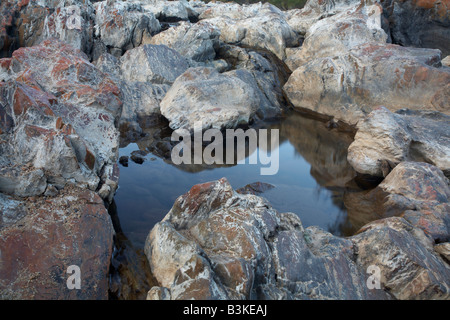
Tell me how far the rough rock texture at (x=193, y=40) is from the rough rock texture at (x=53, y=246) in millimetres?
9699

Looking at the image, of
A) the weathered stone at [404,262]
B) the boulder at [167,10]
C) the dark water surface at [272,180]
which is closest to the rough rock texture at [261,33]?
the boulder at [167,10]

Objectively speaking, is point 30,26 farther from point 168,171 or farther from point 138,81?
point 168,171

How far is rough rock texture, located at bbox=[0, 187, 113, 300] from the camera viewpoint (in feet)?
13.7

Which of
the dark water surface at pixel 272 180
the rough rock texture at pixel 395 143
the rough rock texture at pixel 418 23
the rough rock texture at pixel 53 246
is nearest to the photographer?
the rough rock texture at pixel 53 246

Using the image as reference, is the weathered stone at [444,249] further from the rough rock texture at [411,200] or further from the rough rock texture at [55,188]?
the rough rock texture at [55,188]

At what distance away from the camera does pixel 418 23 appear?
52.4 ft

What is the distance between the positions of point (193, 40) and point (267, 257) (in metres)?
11.3

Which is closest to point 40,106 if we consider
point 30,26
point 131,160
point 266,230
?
point 131,160

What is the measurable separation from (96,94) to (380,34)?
38.1ft

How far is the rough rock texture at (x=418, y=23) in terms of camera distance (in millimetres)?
15484

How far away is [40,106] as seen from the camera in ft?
19.6

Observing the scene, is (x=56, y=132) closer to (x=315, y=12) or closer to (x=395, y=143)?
(x=395, y=143)

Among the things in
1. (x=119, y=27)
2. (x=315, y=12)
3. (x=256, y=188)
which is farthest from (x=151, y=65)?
(x=315, y=12)

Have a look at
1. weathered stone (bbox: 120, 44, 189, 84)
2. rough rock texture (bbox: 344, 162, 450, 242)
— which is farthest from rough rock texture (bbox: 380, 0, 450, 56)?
rough rock texture (bbox: 344, 162, 450, 242)
